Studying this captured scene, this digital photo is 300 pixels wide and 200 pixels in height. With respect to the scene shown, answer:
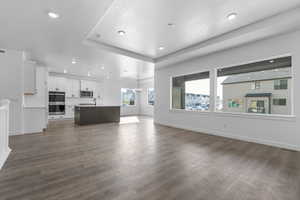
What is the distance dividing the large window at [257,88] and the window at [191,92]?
50cm

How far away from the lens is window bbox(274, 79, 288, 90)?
3.35 meters

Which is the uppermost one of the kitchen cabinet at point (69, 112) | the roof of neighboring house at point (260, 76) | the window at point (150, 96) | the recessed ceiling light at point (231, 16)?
the recessed ceiling light at point (231, 16)

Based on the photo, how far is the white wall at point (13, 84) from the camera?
4.20 meters

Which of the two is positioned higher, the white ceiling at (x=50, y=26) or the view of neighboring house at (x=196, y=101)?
the white ceiling at (x=50, y=26)

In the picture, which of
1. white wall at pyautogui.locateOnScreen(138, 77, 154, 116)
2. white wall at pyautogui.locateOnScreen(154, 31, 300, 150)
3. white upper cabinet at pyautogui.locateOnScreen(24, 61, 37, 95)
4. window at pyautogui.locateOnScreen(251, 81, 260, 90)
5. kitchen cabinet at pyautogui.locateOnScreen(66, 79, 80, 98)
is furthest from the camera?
white wall at pyautogui.locateOnScreen(138, 77, 154, 116)

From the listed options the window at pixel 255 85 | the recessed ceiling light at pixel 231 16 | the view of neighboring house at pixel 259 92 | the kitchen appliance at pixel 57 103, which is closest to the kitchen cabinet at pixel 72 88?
the kitchen appliance at pixel 57 103

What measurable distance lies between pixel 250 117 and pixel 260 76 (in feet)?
3.99

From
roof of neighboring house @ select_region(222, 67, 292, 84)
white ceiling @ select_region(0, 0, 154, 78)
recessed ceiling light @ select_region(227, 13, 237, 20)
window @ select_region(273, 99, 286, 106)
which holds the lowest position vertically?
window @ select_region(273, 99, 286, 106)

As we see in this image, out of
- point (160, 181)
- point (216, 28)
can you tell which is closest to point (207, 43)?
point (216, 28)

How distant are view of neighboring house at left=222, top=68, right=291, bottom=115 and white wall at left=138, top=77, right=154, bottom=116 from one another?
6.35m

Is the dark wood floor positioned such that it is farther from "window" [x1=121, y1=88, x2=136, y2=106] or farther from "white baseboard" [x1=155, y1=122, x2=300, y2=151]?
"window" [x1=121, y1=88, x2=136, y2=106]

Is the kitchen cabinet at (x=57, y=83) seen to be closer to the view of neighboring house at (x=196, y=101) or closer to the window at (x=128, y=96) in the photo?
the window at (x=128, y=96)

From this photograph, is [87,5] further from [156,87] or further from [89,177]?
[156,87]

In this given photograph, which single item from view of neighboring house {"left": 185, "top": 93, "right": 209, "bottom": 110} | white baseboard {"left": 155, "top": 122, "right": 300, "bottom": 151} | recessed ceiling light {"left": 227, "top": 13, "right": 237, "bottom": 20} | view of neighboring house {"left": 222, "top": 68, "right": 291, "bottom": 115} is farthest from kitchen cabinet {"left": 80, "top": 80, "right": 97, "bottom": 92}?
recessed ceiling light {"left": 227, "top": 13, "right": 237, "bottom": 20}
